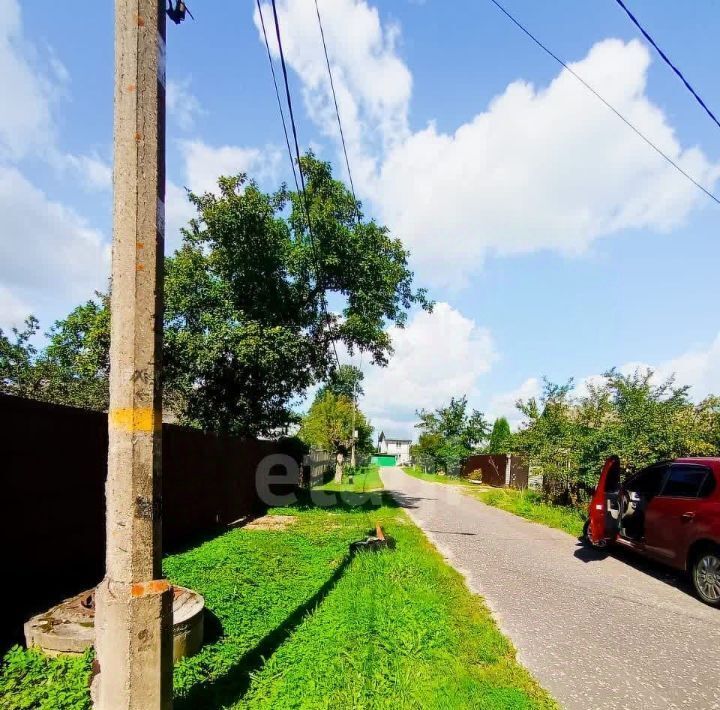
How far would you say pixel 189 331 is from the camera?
518 inches

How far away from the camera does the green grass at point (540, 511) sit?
39.5 feet

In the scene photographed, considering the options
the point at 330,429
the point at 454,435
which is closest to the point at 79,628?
the point at 330,429

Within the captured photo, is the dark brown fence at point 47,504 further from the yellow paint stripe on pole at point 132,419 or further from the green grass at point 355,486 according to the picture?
the green grass at point 355,486

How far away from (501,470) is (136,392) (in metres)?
27.9

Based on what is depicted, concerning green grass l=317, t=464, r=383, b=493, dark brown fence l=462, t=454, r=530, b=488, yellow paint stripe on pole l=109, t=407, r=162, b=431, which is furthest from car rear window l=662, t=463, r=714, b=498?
green grass l=317, t=464, r=383, b=493

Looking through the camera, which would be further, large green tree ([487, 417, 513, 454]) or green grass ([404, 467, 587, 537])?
large green tree ([487, 417, 513, 454])

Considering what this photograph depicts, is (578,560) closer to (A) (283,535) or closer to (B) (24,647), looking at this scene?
(A) (283,535)

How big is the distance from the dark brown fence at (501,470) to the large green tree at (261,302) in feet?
39.8

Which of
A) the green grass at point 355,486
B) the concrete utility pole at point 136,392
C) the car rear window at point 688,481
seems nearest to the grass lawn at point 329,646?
the concrete utility pole at point 136,392

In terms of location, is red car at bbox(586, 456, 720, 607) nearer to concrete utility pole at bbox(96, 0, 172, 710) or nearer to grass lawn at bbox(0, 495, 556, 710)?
grass lawn at bbox(0, 495, 556, 710)

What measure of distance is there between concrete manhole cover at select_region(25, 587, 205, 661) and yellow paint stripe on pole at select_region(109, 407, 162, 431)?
222 centimetres

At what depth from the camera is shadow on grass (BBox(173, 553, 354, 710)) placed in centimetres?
325

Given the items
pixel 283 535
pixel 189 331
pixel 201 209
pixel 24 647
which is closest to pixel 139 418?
pixel 24 647

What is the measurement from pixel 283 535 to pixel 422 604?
522cm
